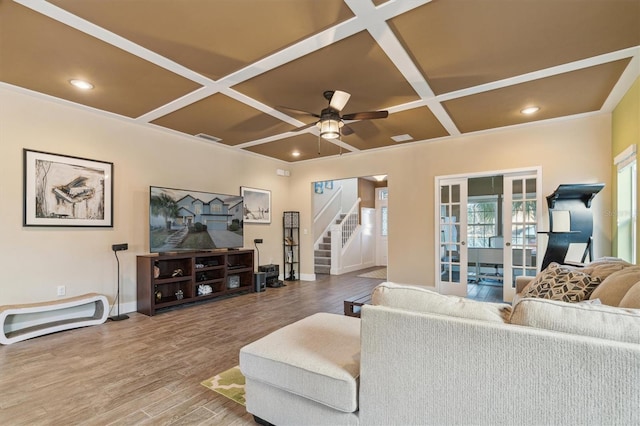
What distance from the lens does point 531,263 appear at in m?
4.73

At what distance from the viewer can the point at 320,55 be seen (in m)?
2.67

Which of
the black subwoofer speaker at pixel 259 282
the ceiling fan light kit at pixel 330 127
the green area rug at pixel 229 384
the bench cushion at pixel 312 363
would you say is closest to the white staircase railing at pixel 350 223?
the black subwoofer speaker at pixel 259 282

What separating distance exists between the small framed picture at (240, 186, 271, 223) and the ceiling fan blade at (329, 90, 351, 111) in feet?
10.6

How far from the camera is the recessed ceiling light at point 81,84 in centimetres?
317

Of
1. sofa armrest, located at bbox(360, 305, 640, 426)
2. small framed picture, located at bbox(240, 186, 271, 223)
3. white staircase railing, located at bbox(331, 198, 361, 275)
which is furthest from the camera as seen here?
white staircase railing, located at bbox(331, 198, 361, 275)

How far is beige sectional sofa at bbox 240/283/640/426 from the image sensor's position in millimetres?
1077

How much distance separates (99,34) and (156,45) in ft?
1.32

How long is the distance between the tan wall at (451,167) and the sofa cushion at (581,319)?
13.1 ft

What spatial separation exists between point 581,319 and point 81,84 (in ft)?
14.9

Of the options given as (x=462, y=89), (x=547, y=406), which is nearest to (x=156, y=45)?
(x=462, y=89)

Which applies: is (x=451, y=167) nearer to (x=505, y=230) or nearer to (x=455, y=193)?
(x=455, y=193)

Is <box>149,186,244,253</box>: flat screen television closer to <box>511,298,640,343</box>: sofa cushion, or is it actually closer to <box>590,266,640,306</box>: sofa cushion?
<box>511,298,640,343</box>: sofa cushion

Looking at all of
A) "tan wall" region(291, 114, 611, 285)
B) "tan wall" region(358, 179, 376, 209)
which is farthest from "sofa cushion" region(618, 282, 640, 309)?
"tan wall" region(358, 179, 376, 209)

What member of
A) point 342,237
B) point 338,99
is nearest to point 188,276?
point 338,99
